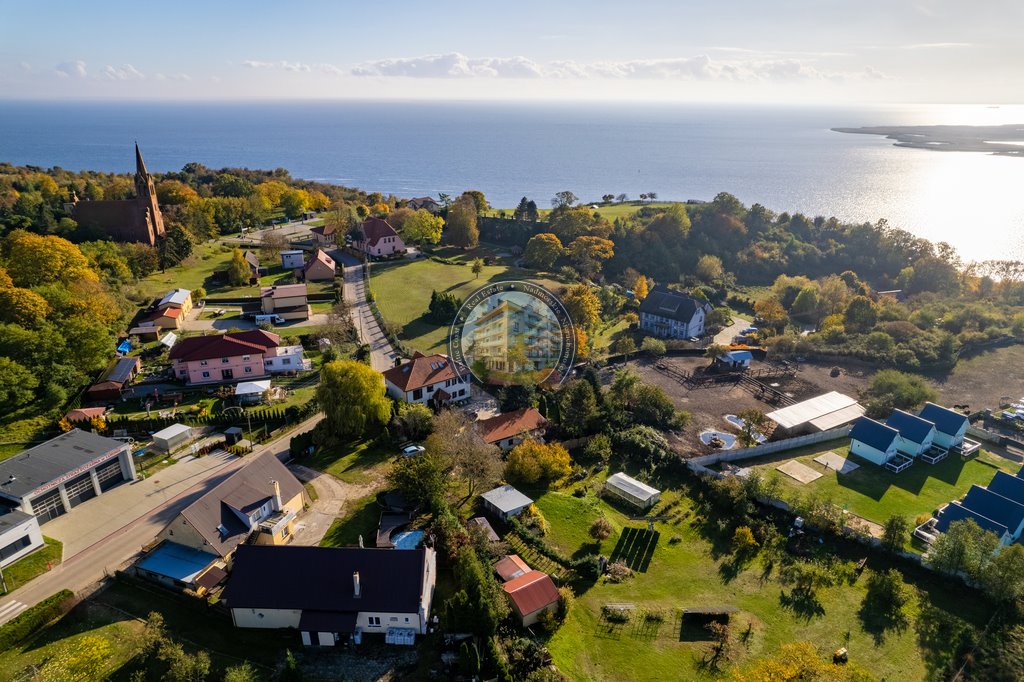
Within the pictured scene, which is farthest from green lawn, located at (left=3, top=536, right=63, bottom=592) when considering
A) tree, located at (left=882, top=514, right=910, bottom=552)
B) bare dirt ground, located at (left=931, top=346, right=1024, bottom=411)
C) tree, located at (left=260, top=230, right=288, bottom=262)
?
bare dirt ground, located at (left=931, top=346, right=1024, bottom=411)

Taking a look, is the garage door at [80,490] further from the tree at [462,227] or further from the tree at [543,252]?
the tree at [462,227]

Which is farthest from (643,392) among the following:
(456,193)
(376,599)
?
(456,193)

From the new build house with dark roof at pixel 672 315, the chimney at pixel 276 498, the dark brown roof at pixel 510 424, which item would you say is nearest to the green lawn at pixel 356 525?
A: the chimney at pixel 276 498

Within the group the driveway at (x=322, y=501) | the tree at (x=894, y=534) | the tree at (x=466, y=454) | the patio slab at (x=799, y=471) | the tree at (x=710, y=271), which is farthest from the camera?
the tree at (x=710, y=271)

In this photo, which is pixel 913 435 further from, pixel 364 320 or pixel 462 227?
pixel 462 227

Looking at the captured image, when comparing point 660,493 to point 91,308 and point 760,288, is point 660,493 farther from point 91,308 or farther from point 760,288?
point 760,288
